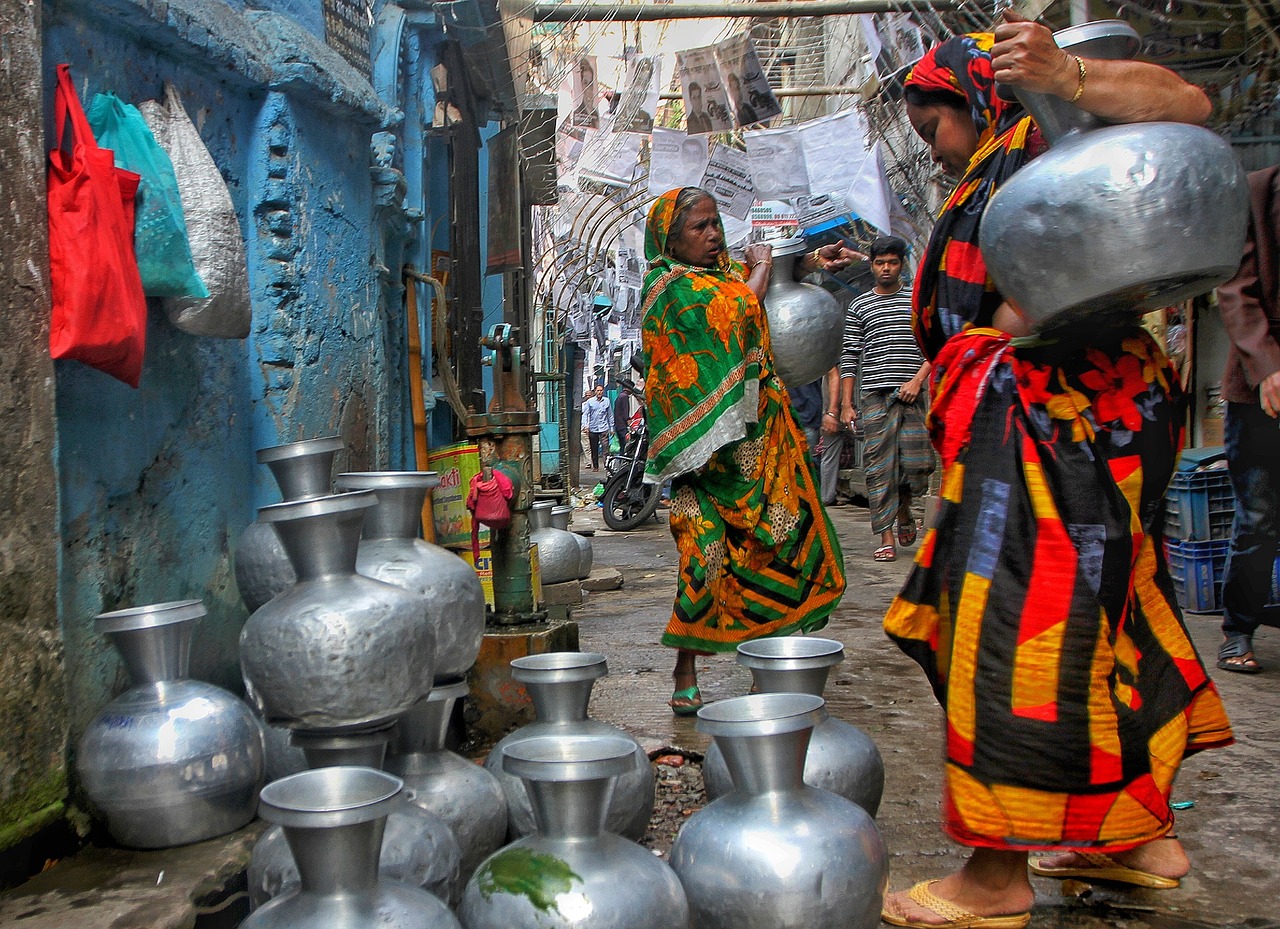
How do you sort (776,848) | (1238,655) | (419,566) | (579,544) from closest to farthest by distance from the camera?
(776,848), (419,566), (1238,655), (579,544)

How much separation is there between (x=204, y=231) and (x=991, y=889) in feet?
7.31

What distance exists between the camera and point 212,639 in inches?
118

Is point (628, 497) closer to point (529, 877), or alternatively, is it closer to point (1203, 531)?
point (1203, 531)

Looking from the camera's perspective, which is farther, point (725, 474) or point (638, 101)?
point (638, 101)

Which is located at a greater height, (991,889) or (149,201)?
(149,201)

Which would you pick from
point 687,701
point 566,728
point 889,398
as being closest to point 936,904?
point 566,728

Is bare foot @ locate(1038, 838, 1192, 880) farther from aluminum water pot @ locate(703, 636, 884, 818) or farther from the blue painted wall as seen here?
the blue painted wall

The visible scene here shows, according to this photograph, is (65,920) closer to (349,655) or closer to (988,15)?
(349,655)

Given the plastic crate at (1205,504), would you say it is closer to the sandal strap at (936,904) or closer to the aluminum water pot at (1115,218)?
the sandal strap at (936,904)

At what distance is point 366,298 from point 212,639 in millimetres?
1375

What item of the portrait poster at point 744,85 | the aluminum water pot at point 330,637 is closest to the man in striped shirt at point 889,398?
the portrait poster at point 744,85

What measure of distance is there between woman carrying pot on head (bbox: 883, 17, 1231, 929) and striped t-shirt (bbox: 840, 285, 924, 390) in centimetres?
526

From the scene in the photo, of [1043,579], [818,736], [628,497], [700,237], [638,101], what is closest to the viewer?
[1043,579]

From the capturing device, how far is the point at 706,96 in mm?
8555
